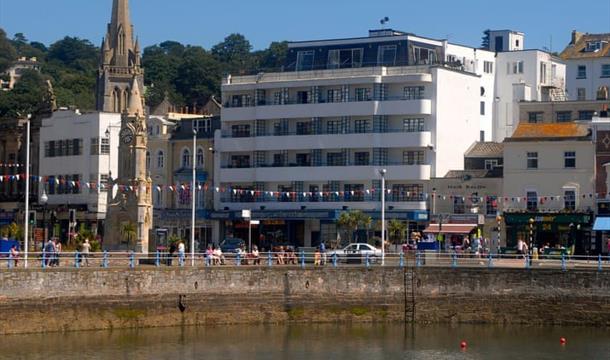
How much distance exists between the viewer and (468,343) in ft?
195

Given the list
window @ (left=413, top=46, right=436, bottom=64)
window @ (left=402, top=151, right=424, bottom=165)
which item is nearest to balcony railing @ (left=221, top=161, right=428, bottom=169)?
window @ (left=402, top=151, right=424, bottom=165)

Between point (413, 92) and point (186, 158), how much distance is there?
60.1 ft

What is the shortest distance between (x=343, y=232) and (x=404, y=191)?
4.74 m

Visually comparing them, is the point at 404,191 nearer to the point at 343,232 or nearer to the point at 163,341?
the point at 343,232

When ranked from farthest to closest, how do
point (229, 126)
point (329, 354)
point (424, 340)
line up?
point (229, 126), point (424, 340), point (329, 354)

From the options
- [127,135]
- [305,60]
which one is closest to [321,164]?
[305,60]

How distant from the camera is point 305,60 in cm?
9981

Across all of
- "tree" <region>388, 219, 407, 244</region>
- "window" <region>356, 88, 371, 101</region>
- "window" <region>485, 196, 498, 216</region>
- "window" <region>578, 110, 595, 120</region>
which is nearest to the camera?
"window" <region>485, 196, 498, 216</region>

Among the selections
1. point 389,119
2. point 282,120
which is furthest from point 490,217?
point 282,120

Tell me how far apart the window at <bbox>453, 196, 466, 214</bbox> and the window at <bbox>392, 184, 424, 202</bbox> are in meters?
2.66

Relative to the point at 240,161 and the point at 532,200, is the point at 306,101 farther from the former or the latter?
the point at 532,200

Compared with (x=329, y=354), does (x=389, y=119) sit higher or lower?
higher

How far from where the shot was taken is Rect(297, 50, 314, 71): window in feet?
326

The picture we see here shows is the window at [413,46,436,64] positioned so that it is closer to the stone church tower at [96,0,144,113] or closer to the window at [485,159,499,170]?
the window at [485,159,499,170]
